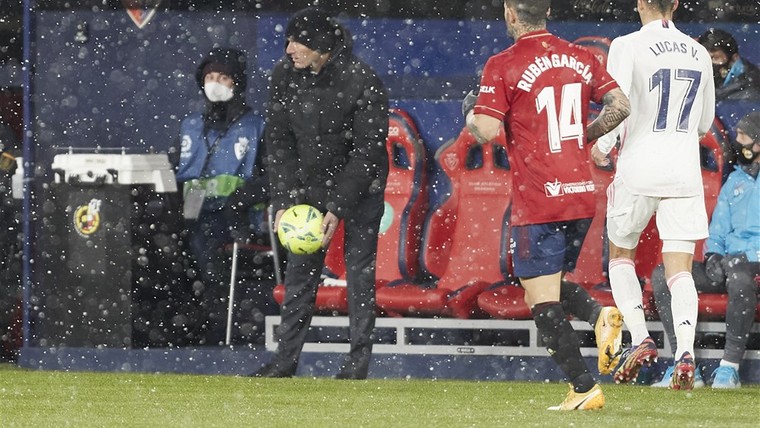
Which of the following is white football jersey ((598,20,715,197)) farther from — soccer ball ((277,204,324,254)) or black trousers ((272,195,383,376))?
soccer ball ((277,204,324,254))

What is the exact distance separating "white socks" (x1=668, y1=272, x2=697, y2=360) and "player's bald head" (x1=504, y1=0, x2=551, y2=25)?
1.87 meters

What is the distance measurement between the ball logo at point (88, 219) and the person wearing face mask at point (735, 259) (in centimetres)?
335

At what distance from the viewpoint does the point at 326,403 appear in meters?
8.25

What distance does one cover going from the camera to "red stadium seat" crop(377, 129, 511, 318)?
436 inches

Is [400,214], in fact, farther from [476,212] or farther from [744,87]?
[744,87]

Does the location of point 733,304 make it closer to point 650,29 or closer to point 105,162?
point 650,29

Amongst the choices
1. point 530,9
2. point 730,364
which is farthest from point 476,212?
point 530,9

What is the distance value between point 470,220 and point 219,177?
172cm

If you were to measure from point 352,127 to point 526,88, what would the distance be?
7.39ft

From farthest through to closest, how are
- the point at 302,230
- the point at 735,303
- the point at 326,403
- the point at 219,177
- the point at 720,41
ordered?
1. the point at 219,177
2. the point at 720,41
3. the point at 735,303
4. the point at 302,230
5. the point at 326,403

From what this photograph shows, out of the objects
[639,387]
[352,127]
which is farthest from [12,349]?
[639,387]

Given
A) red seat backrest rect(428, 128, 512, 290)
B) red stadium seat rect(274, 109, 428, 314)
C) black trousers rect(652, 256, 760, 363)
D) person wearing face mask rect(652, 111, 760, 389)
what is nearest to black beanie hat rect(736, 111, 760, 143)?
person wearing face mask rect(652, 111, 760, 389)

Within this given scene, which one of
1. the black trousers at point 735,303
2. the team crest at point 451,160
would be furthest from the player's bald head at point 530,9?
the team crest at point 451,160

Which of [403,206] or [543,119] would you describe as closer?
[543,119]
